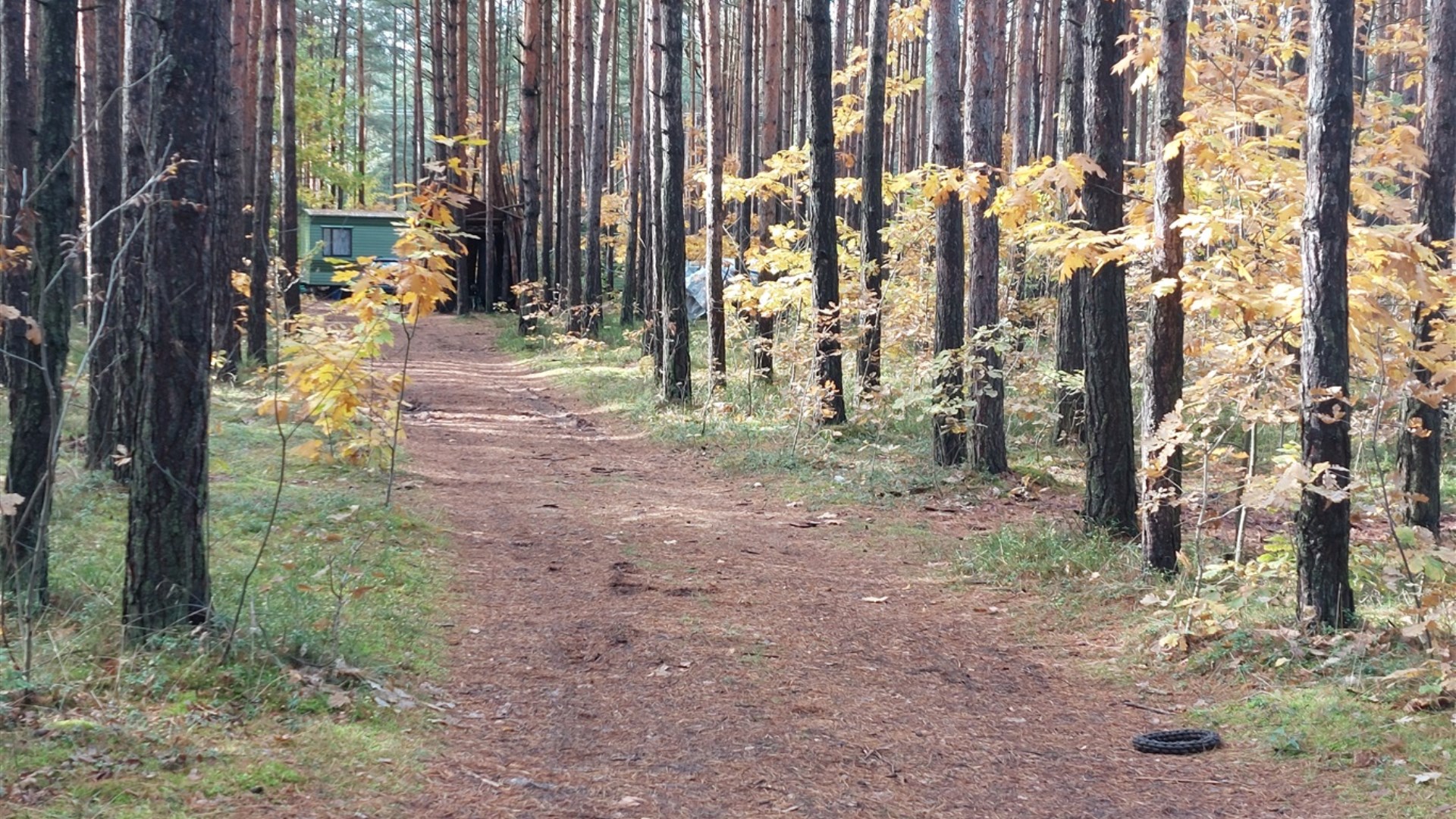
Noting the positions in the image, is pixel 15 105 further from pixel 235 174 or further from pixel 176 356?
pixel 235 174

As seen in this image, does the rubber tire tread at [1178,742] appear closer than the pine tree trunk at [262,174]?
Yes

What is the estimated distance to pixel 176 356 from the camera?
4.63 m

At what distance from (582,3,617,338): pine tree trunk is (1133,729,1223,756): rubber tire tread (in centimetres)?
1861

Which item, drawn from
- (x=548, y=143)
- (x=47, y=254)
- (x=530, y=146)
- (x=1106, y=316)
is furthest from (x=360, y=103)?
(x=47, y=254)

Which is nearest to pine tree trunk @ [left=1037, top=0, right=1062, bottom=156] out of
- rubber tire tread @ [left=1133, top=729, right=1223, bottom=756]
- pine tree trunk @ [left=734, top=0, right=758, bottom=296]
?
pine tree trunk @ [left=734, top=0, right=758, bottom=296]

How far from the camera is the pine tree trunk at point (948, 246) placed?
10977mm

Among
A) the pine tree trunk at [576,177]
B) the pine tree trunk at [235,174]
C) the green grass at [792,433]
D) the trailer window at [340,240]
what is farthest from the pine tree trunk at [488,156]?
the green grass at [792,433]

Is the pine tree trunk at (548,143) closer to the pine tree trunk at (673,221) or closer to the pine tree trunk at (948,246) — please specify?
the pine tree trunk at (673,221)

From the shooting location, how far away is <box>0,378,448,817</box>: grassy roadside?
359 centimetres

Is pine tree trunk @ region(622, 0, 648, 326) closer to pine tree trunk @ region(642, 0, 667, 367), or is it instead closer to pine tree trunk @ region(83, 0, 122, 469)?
pine tree trunk @ region(642, 0, 667, 367)

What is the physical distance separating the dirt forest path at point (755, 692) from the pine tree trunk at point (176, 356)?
1.31 m

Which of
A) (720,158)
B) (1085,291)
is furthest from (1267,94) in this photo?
(720,158)

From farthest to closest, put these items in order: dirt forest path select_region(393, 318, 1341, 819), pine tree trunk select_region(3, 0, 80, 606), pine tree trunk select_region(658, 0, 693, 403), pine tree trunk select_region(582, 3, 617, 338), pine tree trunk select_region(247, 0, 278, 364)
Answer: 1. pine tree trunk select_region(582, 3, 617, 338)
2. pine tree trunk select_region(247, 0, 278, 364)
3. pine tree trunk select_region(658, 0, 693, 403)
4. pine tree trunk select_region(3, 0, 80, 606)
5. dirt forest path select_region(393, 318, 1341, 819)

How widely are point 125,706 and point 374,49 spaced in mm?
55065
